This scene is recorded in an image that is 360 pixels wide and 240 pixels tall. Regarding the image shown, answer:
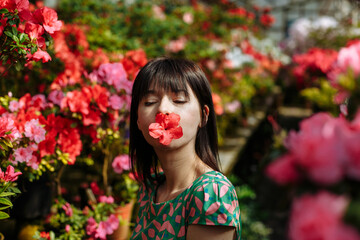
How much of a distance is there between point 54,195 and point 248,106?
372 cm

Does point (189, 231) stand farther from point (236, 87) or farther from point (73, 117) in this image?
point (236, 87)

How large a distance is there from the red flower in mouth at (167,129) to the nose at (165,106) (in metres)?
0.05

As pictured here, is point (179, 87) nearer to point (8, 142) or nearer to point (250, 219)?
point (8, 142)

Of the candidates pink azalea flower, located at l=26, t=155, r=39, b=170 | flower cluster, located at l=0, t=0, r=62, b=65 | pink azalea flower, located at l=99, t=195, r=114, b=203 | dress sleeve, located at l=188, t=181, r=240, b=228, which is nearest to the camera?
dress sleeve, located at l=188, t=181, r=240, b=228

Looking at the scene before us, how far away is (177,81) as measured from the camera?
1.62 m

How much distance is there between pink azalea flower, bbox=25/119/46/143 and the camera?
5.94 ft

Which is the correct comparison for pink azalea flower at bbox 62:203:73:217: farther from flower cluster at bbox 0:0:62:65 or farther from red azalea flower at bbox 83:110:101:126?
flower cluster at bbox 0:0:62:65

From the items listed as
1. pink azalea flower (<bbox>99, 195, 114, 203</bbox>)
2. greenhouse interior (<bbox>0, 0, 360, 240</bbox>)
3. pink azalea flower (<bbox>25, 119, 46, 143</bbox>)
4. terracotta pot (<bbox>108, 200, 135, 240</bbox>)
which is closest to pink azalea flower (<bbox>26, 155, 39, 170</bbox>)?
greenhouse interior (<bbox>0, 0, 360, 240</bbox>)

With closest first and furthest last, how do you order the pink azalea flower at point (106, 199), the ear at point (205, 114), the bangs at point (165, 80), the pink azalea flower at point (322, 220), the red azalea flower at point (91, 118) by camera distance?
1. the pink azalea flower at point (322, 220)
2. the bangs at point (165, 80)
3. the ear at point (205, 114)
4. the red azalea flower at point (91, 118)
5. the pink azalea flower at point (106, 199)

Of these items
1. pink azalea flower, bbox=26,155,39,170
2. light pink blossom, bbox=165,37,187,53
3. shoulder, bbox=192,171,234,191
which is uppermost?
light pink blossom, bbox=165,37,187,53

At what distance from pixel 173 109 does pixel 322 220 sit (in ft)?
3.62

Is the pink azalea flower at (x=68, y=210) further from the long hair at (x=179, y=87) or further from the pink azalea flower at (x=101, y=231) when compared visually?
the long hair at (x=179, y=87)

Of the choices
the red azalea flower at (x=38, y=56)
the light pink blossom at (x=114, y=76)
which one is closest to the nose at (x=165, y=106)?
the red azalea flower at (x=38, y=56)

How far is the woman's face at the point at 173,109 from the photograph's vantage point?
1586mm
